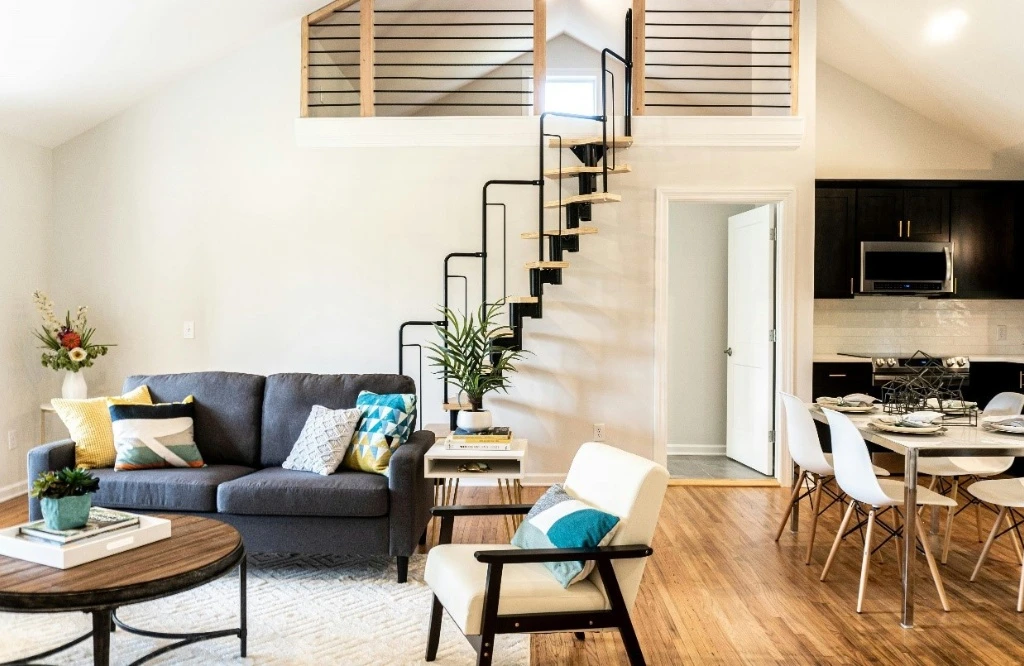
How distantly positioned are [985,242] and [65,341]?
7052 mm

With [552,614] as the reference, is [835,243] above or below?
above

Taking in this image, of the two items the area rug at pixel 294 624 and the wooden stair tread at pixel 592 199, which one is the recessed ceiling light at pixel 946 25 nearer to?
the wooden stair tread at pixel 592 199

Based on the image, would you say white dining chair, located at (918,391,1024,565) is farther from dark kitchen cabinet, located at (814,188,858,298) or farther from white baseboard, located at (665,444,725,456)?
white baseboard, located at (665,444,725,456)

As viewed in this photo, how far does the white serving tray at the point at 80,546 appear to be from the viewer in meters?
2.55

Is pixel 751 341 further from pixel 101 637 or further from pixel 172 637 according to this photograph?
pixel 101 637

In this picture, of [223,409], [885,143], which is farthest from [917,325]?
[223,409]

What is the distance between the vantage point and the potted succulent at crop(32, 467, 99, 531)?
2.66 m

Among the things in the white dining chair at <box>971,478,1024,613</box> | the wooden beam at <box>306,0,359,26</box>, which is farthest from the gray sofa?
the wooden beam at <box>306,0,359,26</box>

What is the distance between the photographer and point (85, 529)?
8.88ft

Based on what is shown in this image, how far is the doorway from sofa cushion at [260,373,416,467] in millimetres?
2328

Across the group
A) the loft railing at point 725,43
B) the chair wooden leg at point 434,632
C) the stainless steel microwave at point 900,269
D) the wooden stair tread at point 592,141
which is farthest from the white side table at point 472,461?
the stainless steel microwave at point 900,269

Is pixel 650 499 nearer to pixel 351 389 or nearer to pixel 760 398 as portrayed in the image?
pixel 351 389

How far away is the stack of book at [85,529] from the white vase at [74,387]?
9.29ft

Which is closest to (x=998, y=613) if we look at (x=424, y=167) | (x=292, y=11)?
(x=424, y=167)
